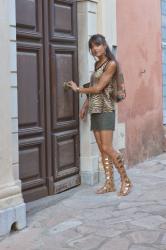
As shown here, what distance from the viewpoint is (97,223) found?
18.8ft

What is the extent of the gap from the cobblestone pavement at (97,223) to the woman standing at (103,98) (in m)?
0.41

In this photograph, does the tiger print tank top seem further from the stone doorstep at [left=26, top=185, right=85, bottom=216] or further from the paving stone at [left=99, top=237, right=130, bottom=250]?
the paving stone at [left=99, top=237, right=130, bottom=250]

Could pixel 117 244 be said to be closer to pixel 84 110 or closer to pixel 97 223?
pixel 97 223

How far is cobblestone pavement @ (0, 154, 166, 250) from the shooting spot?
16.6 feet

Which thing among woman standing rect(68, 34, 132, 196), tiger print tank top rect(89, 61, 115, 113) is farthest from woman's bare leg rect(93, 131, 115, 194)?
tiger print tank top rect(89, 61, 115, 113)

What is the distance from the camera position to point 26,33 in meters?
6.41

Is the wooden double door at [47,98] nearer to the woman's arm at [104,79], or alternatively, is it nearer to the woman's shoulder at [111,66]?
the woman's arm at [104,79]

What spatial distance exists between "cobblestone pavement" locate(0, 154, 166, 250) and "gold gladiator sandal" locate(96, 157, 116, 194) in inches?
4.3

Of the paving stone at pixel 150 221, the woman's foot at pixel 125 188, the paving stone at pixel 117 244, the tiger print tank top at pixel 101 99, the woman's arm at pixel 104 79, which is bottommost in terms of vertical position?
the paving stone at pixel 117 244

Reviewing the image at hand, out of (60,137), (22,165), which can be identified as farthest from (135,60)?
(22,165)

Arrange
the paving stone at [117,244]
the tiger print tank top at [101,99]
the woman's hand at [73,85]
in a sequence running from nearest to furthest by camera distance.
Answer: the paving stone at [117,244], the tiger print tank top at [101,99], the woman's hand at [73,85]

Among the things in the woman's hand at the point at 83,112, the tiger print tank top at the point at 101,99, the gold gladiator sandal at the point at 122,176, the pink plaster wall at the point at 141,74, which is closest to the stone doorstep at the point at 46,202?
the gold gladiator sandal at the point at 122,176

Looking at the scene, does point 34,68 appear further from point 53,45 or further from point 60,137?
point 60,137

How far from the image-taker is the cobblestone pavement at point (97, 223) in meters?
5.06
